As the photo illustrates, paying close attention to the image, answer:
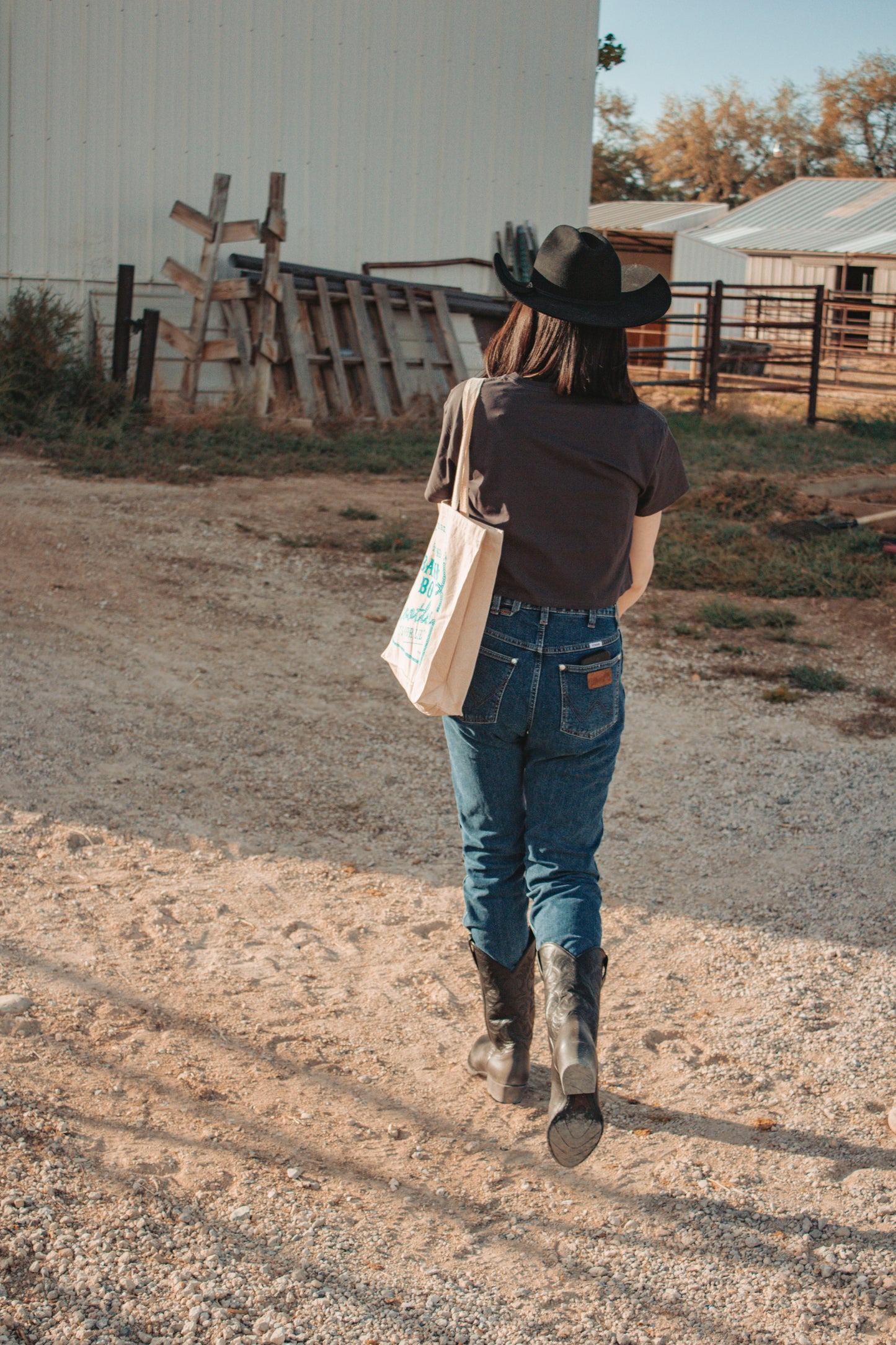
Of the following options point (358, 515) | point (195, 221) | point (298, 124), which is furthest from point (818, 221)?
point (358, 515)

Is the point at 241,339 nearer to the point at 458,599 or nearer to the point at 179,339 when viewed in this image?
the point at 179,339

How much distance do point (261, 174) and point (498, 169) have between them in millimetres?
3262

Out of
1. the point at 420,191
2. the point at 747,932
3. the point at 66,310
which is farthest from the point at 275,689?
the point at 420,191

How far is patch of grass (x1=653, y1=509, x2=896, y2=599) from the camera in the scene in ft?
27.2

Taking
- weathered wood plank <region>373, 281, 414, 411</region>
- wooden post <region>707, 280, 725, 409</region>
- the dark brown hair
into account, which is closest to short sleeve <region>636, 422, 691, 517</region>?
the dark brown hair

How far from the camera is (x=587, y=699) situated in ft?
8.19

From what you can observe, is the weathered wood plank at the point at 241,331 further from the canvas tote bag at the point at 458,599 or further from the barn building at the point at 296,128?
the canvas tote bag at the point at 458,599

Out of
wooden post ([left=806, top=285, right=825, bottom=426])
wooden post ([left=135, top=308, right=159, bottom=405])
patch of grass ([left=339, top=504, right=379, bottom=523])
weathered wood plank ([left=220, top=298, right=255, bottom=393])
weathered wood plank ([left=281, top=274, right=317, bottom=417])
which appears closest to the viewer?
patch of grass ([left=339, top=504, right=379, bottom=523])

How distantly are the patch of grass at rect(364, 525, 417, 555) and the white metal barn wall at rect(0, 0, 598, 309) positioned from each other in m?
5.66

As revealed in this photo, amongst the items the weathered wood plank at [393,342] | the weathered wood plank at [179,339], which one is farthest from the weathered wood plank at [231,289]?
the weathered wood plank at [393,342]

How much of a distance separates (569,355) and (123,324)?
34.4 feet

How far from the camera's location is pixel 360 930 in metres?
3.72

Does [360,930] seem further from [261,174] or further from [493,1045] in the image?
[261,174]

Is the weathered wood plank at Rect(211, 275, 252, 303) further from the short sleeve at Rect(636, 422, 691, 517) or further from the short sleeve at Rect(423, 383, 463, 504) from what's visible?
the short sleeve at Rect(636, 422, 691, 517)
